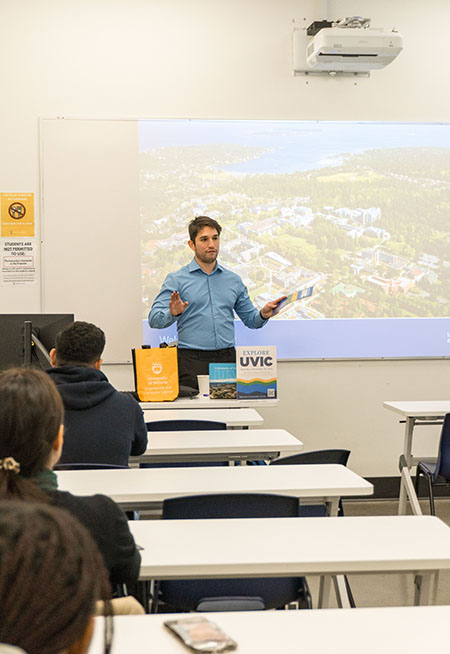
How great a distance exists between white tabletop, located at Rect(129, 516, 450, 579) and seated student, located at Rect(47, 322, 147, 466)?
90 centimetres

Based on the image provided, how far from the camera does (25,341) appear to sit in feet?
12.7

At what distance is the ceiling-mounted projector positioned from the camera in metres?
5.46

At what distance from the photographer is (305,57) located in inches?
233

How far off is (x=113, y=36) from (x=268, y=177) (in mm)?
1470

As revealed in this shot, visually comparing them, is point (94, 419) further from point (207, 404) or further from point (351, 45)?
point (351, 45)

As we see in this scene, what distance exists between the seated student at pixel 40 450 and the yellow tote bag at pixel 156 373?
2.98 m

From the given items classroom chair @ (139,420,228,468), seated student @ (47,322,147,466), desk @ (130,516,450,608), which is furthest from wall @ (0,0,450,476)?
desk @ (130,516,450,608)

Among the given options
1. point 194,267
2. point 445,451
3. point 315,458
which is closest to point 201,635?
point 315,458

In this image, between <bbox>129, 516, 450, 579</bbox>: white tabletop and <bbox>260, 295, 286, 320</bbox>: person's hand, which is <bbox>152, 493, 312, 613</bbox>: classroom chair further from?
<bbox>260, 295, 286, 320</bbox>: person's hand

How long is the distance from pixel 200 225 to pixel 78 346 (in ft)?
7.39

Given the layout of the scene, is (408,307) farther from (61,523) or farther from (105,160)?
(61,523)

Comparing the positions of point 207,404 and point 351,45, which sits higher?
point 351,45

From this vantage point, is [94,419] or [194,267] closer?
[94,419]

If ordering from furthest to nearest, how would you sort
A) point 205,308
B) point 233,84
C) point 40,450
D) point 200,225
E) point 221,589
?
point 233,84 < point 205,308 < point 200,225 < point 221,589 < point 40,450
